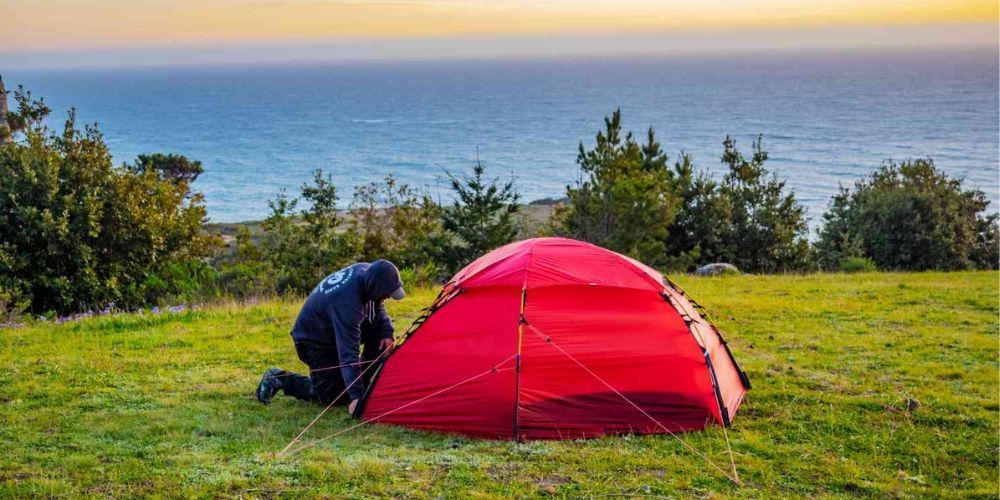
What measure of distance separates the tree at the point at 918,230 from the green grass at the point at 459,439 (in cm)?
2120

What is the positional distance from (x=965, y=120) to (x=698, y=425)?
14941cm

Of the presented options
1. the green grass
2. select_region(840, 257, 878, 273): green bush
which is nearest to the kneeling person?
the green grass

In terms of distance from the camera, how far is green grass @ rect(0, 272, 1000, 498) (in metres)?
7.55

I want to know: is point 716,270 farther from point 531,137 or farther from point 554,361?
point 531,137

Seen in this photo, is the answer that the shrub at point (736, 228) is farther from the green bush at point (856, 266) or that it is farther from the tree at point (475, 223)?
the tree at point (475, 223)

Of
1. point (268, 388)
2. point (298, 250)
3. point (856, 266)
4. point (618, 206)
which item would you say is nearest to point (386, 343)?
point (268, 388)

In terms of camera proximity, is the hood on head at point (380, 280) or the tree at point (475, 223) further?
the tree at point (475, 223)

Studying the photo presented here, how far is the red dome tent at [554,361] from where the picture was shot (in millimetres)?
9141

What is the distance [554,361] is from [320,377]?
2.85 metres

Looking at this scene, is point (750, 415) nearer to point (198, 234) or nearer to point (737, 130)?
point (198, 234)

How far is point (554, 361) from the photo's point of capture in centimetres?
928

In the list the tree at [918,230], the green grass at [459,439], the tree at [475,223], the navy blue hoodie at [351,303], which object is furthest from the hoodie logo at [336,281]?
the tree at [918,230]

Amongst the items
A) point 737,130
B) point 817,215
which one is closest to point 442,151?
point 737,130

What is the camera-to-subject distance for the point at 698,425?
30.3ft
